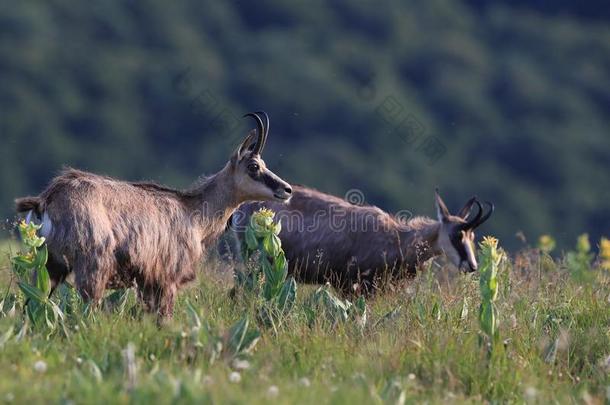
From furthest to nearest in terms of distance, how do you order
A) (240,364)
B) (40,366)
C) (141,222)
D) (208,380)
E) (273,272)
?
(141,222) < (273,272) < (240,364) < (40,366) < (208,380)

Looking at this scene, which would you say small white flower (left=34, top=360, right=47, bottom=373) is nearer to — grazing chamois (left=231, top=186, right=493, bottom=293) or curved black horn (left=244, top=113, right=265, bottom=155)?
curved black horn (left=244, top=113, right=265, bottom=155)

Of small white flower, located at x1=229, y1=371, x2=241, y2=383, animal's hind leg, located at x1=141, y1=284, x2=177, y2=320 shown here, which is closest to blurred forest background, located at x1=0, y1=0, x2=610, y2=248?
animal's hind leg, located at x1=141, y1=284, x2=177, y2=320

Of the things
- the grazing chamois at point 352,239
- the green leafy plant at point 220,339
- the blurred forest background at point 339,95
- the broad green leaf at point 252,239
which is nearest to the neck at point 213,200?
the broad green leaf at point 252,239

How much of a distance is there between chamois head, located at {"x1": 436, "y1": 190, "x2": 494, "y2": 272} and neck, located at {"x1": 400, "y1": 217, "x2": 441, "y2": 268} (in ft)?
0.22

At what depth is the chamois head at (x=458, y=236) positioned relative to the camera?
38.8 feet

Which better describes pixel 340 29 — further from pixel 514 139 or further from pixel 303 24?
pixel 514 139

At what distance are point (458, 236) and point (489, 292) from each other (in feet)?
14.1

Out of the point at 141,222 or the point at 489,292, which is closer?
the point at 489,292

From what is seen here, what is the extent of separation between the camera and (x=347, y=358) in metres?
7.47

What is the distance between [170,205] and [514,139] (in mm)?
65080

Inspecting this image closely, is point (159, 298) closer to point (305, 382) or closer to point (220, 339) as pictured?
point (220, 339)

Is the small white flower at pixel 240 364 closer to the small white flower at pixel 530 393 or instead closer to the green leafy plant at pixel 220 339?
the green leafy plant at pixel 220 339

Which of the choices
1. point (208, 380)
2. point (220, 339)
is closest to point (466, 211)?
point (220, 339)

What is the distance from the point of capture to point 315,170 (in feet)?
218
